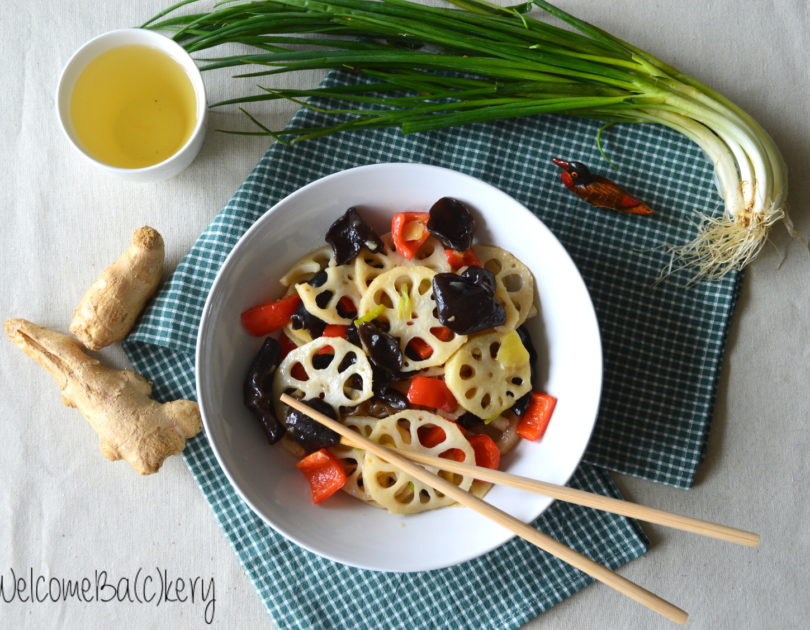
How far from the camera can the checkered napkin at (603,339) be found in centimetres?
212

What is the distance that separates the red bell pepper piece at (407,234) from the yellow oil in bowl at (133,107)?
2.24 ft

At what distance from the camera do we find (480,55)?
6.97ft

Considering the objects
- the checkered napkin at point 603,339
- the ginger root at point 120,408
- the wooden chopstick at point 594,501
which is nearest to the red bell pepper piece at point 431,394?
the wooden chopstick at point 594,501

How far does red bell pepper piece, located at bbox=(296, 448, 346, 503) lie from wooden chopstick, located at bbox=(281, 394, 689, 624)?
0.34 feet

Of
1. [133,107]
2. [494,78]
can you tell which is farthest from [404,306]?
[133,107]

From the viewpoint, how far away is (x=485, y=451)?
1.90 metres

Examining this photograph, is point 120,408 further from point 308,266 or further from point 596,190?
point 596,190

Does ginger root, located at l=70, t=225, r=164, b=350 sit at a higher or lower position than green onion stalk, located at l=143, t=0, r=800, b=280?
lower

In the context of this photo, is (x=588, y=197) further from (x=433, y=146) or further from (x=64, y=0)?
(x=64, y=0)

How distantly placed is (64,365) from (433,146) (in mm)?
1230

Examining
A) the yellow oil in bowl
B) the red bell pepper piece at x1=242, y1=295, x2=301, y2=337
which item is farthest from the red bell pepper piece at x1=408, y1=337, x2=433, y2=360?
the yellow oil in bowl

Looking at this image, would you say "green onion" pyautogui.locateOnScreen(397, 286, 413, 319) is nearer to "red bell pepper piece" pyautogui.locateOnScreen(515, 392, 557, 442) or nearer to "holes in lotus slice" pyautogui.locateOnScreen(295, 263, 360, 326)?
"holes in lotus slice" pyautogui.locateOnScreen(295, 263, 360, 326)

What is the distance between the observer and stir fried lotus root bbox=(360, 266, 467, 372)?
188 centimetres

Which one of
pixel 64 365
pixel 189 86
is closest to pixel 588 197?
pixel 189 86
